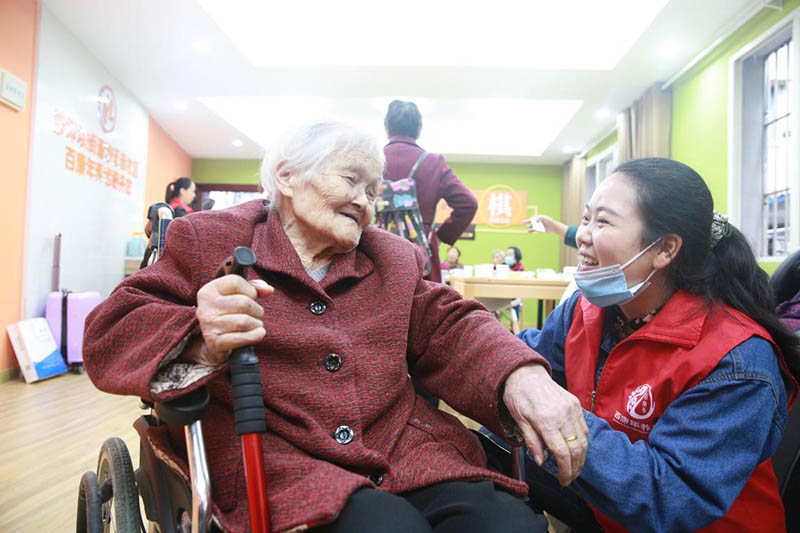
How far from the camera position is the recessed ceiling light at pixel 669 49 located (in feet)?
15.0

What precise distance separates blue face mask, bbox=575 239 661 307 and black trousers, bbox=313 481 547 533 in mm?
497

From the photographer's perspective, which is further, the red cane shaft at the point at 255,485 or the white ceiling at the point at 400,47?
the white ceiling at the point at 400,47

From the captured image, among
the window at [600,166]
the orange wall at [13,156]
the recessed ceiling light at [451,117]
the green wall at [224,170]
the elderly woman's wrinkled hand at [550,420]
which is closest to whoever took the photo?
the elderly woman's wrinkled hand at [550,420]

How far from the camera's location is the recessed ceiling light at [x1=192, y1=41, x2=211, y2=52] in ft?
15.8

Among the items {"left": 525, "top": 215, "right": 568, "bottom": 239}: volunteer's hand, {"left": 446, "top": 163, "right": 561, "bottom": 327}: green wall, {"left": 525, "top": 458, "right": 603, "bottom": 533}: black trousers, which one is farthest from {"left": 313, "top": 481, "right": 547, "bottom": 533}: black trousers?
{"left": 446, "top": 163, "right": 561, "bottom": 327}: green wall

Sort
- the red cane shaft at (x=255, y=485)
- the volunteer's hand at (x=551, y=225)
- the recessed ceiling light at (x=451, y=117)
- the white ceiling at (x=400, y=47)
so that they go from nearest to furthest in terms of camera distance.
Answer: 1. the red cane shaft at (x=255, y=485)
2. the volunteer's hand at (x=551, y=225)
3. the white ceiling at (x=400, y=47)
4. the recessed ceiling light at (x=451, y=117)

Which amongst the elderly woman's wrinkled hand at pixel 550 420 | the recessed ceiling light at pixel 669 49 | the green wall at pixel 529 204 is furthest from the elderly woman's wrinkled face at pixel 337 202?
the green wall at pixel 529 204

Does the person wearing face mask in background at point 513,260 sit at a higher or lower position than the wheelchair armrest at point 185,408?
higher

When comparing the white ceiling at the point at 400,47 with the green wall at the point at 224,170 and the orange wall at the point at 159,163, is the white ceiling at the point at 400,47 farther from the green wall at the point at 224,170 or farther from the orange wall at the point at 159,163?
the green wall at the point at 224,170

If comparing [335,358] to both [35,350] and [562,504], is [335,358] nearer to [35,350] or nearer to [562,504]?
[562,504]

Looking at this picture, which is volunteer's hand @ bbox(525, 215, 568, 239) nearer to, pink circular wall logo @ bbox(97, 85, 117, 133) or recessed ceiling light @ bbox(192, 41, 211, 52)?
recessed ceiling light @ bbox(192, 41, 211, 52)

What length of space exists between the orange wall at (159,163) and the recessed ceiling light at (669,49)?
6262 mm

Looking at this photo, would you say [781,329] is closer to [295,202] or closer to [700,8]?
[295,202]

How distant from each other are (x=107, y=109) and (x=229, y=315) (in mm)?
5816
